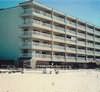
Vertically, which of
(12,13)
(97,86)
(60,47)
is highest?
(12,13)

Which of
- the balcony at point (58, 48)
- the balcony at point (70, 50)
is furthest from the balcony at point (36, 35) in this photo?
the balcony at point (70, 50)

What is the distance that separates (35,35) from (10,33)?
4719 millimetres

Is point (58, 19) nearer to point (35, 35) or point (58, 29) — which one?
point (58, 29)

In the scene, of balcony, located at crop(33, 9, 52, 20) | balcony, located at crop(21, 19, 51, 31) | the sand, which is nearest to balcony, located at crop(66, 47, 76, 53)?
balcony, located at crop(33, 9, 52, 20)

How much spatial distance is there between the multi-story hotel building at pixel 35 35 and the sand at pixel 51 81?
281 inches

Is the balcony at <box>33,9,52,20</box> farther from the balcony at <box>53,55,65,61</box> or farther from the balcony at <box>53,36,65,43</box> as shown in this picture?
the balcony at <box>53,55,65,61</box>

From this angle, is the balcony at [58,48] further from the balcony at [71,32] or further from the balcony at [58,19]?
the balcony at [58,19]

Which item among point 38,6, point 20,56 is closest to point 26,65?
point 20,56

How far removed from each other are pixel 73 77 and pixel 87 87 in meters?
4.52

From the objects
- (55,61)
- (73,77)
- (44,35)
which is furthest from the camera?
(55,61)

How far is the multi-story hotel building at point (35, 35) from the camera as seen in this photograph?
4481cm

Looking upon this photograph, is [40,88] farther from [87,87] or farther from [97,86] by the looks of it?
[97,86]

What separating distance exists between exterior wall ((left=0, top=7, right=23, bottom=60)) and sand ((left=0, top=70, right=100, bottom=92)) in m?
11.9

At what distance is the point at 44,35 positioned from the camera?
48156mm
